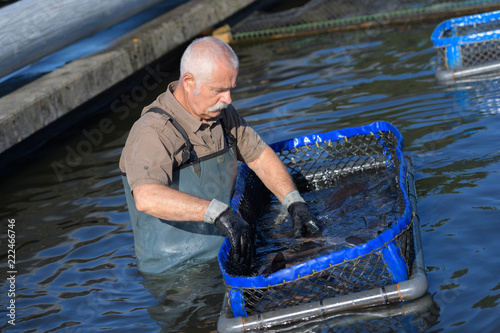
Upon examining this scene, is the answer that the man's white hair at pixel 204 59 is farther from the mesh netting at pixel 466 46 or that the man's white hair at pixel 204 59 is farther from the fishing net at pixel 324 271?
the mesh netting at pixel 466 46

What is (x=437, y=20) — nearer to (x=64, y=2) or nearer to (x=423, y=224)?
(x=64, y=2)

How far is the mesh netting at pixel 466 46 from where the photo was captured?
7384 mm

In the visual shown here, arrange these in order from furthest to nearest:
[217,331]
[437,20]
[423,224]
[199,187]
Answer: [437,20] → [423,224] → [199,187] → [217,331]

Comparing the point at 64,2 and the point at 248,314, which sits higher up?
the point at 64,2

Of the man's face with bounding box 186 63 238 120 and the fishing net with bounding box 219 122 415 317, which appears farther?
the man's face with bounding box 186 63 238 120

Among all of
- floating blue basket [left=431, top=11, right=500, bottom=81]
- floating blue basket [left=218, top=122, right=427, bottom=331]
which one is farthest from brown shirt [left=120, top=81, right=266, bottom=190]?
floating blue basket [left=431, top=11, right=500, bottom=81]

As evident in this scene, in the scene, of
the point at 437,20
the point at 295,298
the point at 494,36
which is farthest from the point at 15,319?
the point at 437,20

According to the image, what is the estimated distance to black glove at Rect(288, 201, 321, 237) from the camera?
4.48 meters

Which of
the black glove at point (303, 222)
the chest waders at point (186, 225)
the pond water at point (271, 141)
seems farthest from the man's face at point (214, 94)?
the pond water at point (271, 141)

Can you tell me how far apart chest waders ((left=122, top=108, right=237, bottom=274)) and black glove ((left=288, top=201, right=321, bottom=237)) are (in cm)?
50

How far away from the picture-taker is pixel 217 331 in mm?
3574

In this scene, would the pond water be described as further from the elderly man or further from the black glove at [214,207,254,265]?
the black glove at [214,207,254,265]

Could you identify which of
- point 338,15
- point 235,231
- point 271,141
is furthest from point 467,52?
point 235,231

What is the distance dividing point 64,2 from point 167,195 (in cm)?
496
